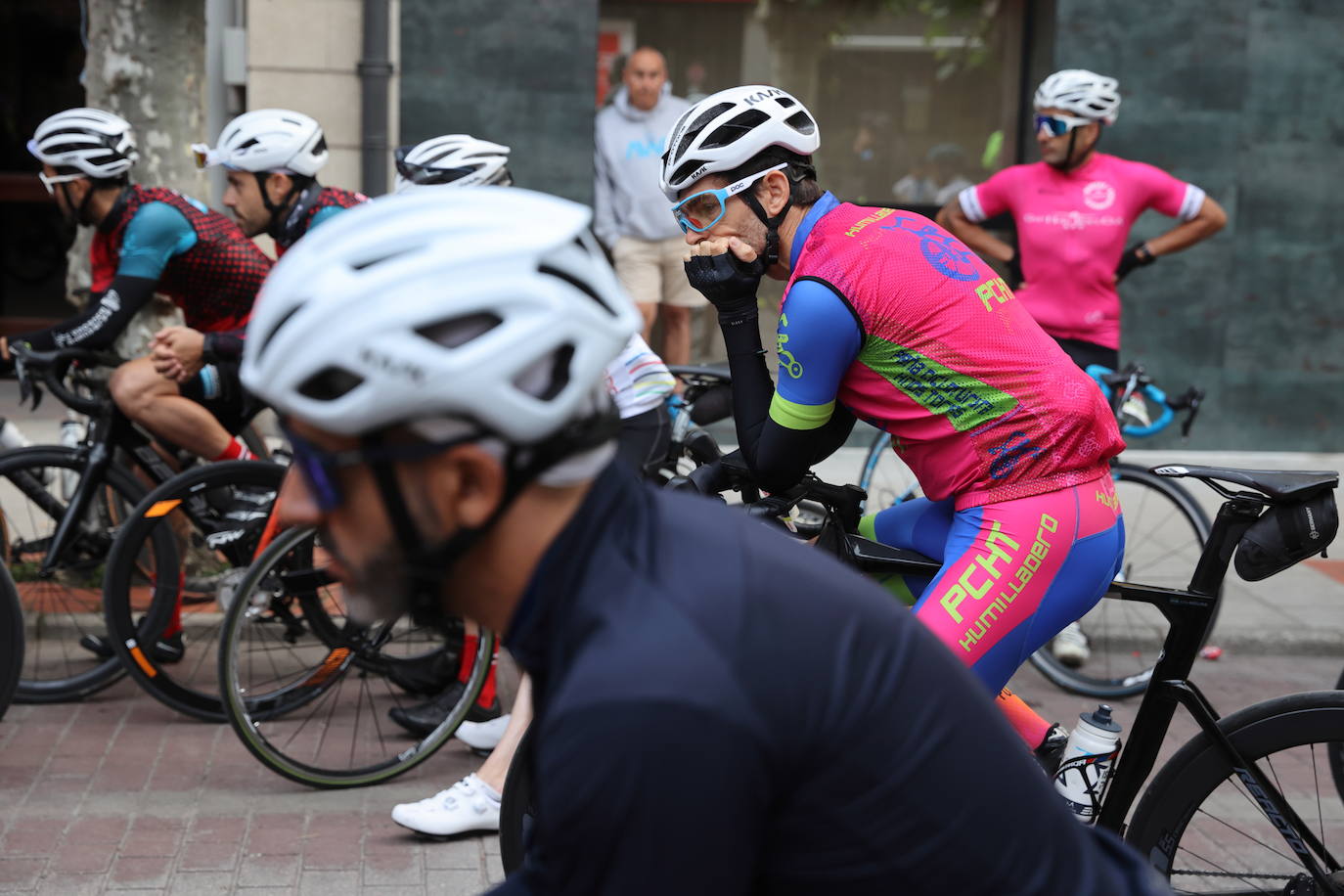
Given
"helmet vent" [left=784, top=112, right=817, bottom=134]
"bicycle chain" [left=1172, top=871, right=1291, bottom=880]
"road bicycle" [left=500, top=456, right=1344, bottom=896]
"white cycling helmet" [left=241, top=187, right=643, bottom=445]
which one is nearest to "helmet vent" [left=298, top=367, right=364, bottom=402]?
"white cycling helmet" [left=241, top=187, right=643, bottom=445]

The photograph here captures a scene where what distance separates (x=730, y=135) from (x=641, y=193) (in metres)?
6.22

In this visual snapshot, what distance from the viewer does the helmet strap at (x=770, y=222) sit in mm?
3664

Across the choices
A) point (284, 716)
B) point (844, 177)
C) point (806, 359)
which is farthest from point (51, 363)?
point (844, 177)

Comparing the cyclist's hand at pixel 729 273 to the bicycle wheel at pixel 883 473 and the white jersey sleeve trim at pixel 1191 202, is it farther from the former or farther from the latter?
Result: the white jersey sleeve trim at pixel 1191 202

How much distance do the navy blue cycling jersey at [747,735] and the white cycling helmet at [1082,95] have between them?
586 centimetres

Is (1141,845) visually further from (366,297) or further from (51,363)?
(51,363)

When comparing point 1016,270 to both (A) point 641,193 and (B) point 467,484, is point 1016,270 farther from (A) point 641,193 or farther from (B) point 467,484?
(B) point 467,484

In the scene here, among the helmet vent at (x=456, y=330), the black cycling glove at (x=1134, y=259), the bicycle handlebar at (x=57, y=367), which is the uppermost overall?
the helmet vent at (x=456, y=330)

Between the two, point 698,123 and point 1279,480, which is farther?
point 698,123

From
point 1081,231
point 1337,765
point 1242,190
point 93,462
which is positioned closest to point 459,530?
point 1337,765

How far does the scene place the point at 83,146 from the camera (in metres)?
5.80

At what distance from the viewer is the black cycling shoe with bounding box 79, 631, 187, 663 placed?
18.2ft

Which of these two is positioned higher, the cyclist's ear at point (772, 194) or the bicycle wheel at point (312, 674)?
the cyclist's ear at point (772, 194)

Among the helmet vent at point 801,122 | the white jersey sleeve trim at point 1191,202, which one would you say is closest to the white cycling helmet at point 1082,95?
the white jersey sleeve trim at point 1191,202
